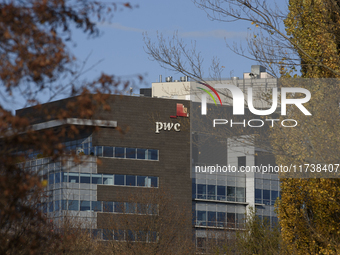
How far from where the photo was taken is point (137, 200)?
185ft

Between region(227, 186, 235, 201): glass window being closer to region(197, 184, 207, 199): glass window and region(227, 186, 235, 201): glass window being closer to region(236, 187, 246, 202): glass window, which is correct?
region(236, 187, 246, 202): glass window

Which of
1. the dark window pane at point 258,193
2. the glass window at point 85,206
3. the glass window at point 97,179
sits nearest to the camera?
the glass window at point 85,206

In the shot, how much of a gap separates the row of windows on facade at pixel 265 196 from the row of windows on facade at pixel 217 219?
12.9 ft

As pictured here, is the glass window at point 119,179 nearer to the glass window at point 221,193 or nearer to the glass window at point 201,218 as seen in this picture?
the glass window at point 201,218

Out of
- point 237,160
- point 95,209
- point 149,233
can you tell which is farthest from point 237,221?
point 149,233

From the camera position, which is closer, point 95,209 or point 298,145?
point 298,145

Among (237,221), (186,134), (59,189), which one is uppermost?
(186,134)

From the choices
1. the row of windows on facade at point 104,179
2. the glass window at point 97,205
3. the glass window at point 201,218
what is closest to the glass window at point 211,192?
the glass window at point 201,218

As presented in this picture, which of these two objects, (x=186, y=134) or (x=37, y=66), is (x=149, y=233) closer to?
(x=186, y=134)

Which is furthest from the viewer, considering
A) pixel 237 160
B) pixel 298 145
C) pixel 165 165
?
pixel 237 160

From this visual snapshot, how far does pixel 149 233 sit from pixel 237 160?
39.9 metres

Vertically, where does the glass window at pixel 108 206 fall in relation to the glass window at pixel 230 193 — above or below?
below

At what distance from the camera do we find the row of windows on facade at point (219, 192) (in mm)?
74194

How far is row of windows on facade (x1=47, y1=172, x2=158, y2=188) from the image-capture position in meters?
65.2
